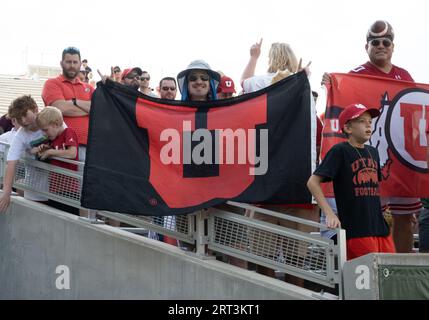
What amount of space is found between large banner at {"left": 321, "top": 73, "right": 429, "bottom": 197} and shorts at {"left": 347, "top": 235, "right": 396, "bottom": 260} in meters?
1.13

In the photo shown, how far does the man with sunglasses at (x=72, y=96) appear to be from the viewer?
889 cm

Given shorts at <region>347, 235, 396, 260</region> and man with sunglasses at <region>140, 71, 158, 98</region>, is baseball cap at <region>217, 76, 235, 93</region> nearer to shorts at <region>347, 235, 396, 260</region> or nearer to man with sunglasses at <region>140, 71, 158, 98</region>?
man with sunglasses at <region>140, 71, 158, 98</region>

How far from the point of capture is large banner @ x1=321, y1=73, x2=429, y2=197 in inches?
295

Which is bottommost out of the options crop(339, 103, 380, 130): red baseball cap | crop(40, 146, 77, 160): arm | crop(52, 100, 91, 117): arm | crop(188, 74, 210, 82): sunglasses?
crop(40, 146, 77, 160): arm

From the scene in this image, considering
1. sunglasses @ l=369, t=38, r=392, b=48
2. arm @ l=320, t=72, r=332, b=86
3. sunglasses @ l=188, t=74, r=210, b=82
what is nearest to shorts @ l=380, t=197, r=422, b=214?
arm @ l=320, t=72, r=332, b=86

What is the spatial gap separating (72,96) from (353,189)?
4003mm

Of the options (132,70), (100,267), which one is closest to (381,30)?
(100,267)

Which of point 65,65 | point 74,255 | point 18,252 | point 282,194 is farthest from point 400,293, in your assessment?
point 65,65

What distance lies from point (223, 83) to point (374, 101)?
209 cm

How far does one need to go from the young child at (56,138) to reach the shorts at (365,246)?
3.28m

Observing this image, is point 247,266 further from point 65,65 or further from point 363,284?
point 65,65

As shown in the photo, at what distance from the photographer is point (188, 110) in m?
7.10

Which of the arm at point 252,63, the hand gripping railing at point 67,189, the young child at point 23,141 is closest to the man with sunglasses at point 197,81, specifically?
the arm at point 252,63

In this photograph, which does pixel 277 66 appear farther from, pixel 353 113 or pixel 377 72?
pixel 353 113
